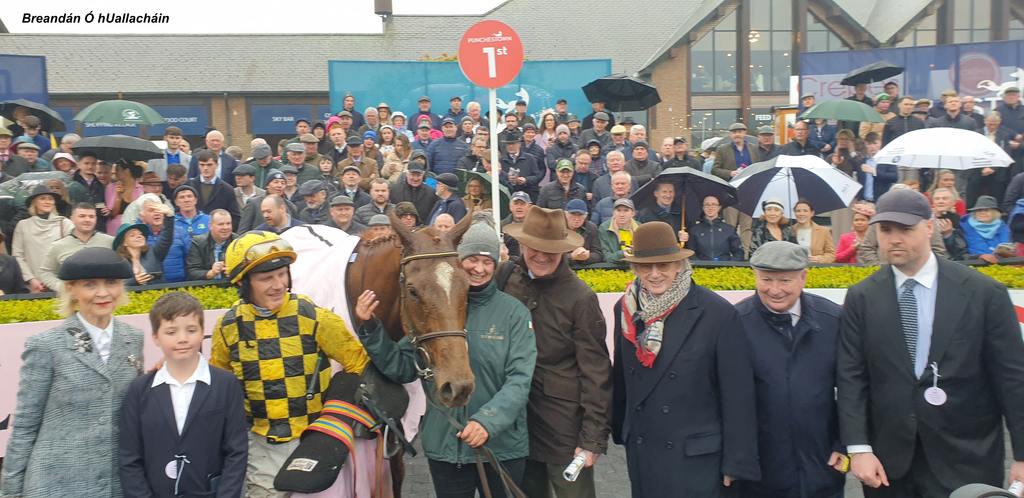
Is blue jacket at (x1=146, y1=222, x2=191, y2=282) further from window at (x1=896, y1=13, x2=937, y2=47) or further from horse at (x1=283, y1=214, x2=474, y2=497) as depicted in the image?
window at (x1=896, y1=13, x2=937, y2=47)

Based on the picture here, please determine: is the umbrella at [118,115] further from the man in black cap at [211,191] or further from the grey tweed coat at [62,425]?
the grey tweed coat at [62,425]

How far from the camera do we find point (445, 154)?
12398 mm

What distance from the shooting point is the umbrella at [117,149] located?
8.95 m

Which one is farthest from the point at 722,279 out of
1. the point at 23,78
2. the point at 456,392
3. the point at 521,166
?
the point at 23,78

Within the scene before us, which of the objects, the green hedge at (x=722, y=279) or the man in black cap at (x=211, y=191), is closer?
the green hedge at (x=722, y=279)

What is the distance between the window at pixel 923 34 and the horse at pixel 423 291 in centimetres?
3186

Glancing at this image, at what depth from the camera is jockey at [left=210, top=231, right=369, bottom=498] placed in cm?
369

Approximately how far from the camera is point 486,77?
7.12 metres

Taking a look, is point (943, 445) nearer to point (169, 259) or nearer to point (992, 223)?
point (992, 223)

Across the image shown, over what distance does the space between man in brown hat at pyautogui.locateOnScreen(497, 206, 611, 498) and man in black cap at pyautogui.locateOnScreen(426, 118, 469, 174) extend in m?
8.14

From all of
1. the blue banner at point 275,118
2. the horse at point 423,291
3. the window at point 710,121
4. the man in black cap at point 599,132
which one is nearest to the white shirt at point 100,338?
the horse at point 423,291

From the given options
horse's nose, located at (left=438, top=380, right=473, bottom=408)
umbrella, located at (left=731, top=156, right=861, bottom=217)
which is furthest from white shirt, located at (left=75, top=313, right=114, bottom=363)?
umbrella, located at (left=731, top=156, right=861, bottom=217)

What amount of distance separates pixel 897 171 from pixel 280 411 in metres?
10.5

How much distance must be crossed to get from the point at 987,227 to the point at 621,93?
22.8 feet
